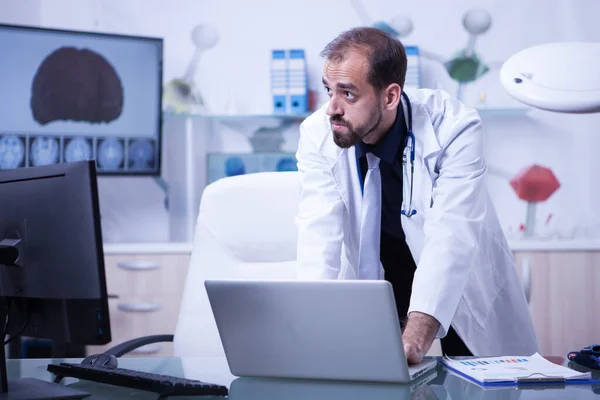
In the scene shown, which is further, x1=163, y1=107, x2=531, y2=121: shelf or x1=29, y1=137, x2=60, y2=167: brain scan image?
x1=163, y1=107, x2=531, y2=121: shelf

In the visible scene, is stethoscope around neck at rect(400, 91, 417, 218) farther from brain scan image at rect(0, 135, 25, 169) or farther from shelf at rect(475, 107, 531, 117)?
brain scan image at rect(0, 135, 25, 169)

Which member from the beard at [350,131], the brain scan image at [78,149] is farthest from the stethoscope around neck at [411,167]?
the brain scan image at [78,149]

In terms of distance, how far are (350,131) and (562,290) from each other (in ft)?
5.93

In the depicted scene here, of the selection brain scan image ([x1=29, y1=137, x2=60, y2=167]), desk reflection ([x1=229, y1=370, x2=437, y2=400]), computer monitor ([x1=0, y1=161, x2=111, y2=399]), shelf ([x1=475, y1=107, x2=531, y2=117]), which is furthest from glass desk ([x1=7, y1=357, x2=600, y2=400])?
shelf ([x1=475, y1=107, x2=531, y2=117])

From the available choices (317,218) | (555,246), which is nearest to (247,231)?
(317,218)

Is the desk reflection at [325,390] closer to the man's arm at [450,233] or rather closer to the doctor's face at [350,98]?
the man's arm at [450,233]

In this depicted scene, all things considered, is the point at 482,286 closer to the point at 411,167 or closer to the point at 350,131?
the point at 411,167

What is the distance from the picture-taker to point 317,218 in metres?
1.73

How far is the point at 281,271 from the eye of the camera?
1.88 m

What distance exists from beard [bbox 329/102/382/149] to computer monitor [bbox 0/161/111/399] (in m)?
0.78

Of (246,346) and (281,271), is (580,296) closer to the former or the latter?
(281,271)

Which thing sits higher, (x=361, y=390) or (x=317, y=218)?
(x=317, y=218)

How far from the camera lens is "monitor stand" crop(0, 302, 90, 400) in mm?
1114

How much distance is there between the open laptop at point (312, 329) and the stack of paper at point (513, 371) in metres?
0.10
